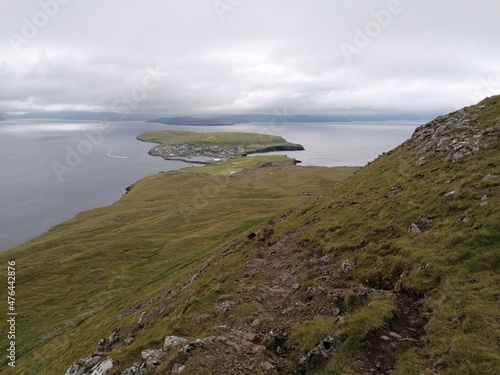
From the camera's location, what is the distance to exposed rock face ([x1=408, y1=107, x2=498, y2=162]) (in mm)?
30969

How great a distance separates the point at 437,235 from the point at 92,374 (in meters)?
23.3

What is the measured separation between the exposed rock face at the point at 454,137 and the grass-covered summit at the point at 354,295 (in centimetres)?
21

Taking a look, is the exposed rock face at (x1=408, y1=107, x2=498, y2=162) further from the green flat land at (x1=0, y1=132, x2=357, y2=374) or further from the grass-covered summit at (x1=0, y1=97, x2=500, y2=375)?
the green flat land at (x1=0, y1=132, x2=357, y2=374)

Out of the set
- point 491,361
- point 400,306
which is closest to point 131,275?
point 400,306

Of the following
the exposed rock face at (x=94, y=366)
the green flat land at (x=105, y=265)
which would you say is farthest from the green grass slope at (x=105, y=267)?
A: the exposed rock face at (x=94, y=366)

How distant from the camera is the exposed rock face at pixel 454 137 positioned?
31.0 meters

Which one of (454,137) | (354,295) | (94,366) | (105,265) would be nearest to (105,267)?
(105,265)

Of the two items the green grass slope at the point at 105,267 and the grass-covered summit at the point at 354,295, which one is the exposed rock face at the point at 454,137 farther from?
the green grass slope at the point at 105,267

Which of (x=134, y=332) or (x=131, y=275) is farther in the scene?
(x=131, y=275)

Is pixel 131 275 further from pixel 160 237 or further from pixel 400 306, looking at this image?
pixel 400 306

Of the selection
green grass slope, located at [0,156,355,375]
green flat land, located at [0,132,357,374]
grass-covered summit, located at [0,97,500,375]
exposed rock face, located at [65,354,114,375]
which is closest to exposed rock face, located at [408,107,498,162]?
grass-covered summit, located at [0,97,500,375]

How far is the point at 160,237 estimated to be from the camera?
8575cm

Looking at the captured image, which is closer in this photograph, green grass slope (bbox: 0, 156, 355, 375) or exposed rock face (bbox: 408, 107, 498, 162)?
exposed rock face (bbox: 408, 107, 498, 162)

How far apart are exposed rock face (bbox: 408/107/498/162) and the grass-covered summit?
208 millimetres
